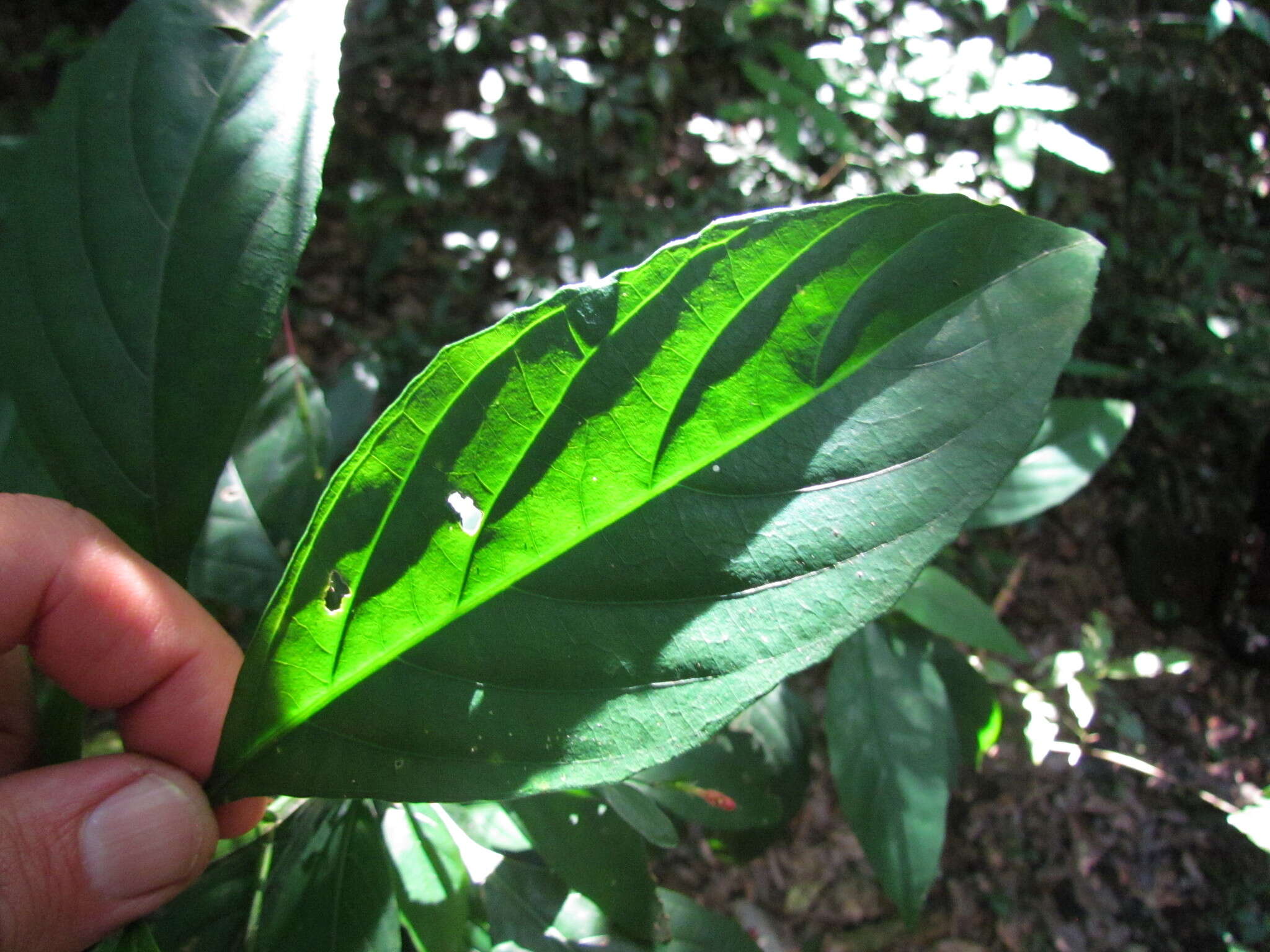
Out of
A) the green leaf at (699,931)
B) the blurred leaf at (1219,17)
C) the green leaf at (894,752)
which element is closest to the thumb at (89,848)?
the green leaf at (699,931)

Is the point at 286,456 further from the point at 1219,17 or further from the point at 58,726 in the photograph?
the point at 1219,17

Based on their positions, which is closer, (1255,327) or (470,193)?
(1255,327)

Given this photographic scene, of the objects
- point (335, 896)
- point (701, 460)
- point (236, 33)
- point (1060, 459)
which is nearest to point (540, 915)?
point (335, 896)

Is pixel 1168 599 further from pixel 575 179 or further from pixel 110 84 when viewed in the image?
pixel 110 84

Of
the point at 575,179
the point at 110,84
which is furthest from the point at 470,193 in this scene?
the point at 110,84

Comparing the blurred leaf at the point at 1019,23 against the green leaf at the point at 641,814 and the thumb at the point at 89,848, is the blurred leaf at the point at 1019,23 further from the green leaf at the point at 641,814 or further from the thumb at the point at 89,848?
the thumb at the point at 89,848

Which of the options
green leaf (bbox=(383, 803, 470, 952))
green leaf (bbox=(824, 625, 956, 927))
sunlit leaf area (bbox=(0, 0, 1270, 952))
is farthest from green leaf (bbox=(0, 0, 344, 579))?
green leaf (bbox=(824, 625, 956, 927))
